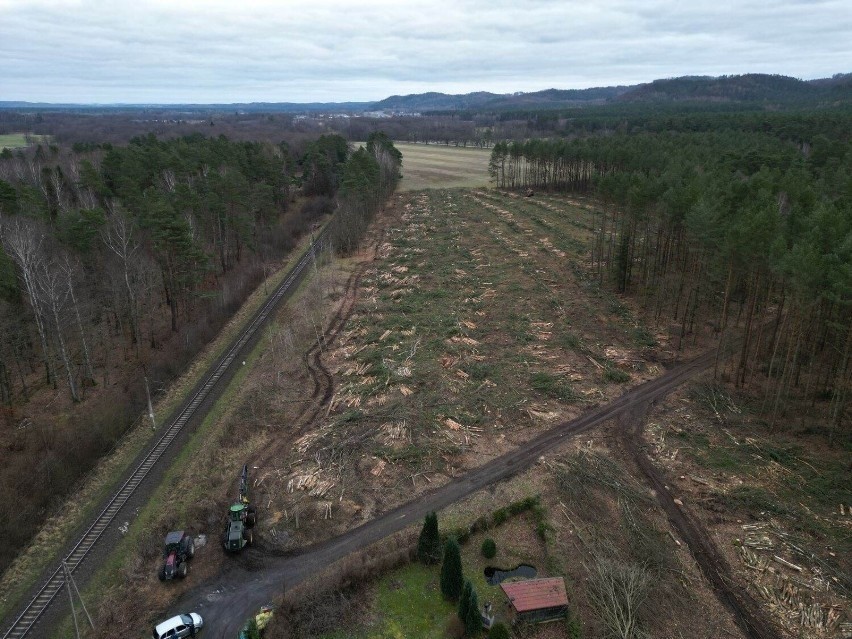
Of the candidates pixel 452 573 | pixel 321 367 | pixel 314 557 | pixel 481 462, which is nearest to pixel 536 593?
pixel 452 573

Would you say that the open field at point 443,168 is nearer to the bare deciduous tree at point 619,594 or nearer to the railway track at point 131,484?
the railway track at point 131,484

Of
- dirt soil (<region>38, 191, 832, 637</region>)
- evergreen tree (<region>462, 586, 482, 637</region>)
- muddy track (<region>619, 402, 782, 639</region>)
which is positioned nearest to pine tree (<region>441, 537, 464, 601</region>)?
evergreen tree (<region>462, 586, 482, 637</region>)

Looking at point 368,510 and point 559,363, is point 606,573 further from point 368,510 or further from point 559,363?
point 559,363

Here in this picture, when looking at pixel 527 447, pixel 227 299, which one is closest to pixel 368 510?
pixel 527 447

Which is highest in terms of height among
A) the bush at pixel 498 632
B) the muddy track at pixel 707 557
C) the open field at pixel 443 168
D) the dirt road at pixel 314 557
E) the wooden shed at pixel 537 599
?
the open field at pixel 443 168

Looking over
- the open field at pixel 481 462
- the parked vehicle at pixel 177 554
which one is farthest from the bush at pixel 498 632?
the parked vehicle at pixel 177 554

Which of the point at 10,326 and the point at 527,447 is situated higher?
A: the point at 10,326

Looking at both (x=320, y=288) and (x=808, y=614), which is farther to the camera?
(x=320, y=288)
